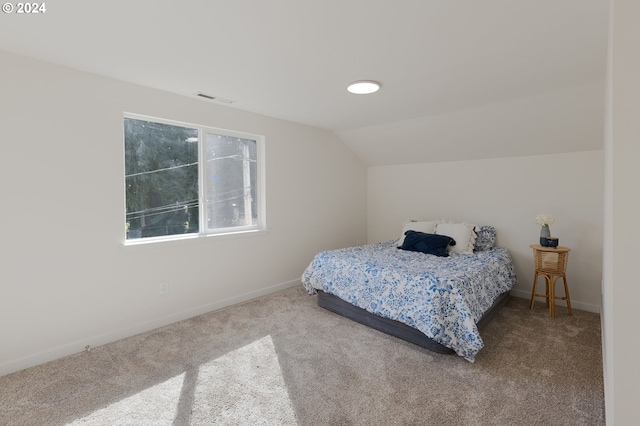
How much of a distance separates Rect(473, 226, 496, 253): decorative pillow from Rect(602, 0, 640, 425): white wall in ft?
9.33

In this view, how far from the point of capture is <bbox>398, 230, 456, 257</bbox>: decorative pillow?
12.0 feet

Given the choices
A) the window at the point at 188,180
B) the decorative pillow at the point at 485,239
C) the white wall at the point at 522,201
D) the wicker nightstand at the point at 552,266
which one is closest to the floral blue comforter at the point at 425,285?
the decorative pillow at the point at 485,239

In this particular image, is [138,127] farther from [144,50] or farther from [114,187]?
Result: [144,50]

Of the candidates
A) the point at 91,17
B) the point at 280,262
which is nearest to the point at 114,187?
the point at 91,17

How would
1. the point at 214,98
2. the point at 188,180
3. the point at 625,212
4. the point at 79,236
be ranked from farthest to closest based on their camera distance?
1. the point at 188,180
2. the point at 214,98
3. the point at 79,236
4. the point at 625,212

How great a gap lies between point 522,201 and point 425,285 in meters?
2.14

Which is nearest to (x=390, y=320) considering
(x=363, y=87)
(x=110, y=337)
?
(x=363, y=87)

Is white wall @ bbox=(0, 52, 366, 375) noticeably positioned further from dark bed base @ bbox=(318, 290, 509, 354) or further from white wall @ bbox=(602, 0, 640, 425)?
white wall @ bbox=(602, 0, 640, 425)

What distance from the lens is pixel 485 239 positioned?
12.8 feet

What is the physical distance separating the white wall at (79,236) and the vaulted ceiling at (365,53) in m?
0.24

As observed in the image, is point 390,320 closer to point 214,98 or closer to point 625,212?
point 625,212

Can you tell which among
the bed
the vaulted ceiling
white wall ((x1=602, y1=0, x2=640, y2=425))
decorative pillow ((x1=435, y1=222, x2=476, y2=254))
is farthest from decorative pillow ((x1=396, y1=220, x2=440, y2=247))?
white wall ((x1=602, y1=0, x2=640, y2=425))

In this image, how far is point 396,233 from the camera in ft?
16.5

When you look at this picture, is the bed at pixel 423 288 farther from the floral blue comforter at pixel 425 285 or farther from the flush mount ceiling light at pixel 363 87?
the flush mount ceiling light at pixel 363 87
